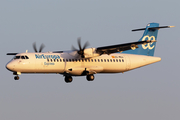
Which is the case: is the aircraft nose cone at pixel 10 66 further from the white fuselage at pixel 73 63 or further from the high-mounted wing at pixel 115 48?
the high-mounted wing at pixel 115 48

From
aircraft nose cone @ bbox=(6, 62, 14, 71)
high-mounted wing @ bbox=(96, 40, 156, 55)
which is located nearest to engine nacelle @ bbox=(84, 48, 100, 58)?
high-mounted wing @ bbox=(96, 40, 156, 55)

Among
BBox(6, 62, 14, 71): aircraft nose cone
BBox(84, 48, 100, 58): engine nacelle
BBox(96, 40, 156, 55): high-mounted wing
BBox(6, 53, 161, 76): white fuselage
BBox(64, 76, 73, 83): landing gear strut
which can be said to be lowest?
BBox(64, 76, 73, 83): landing gear strut

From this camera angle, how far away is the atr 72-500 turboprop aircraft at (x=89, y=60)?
100 ft

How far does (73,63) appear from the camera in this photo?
32.2 meters

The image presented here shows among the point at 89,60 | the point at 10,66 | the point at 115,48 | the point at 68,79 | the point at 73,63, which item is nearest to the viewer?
the point at 10,66

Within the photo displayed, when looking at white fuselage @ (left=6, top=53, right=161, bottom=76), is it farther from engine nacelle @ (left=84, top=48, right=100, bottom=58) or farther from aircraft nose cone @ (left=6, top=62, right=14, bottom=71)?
engine nacelle @ (left=84, top=48, right=100, bottom=58)

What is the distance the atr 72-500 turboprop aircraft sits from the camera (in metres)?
30.6

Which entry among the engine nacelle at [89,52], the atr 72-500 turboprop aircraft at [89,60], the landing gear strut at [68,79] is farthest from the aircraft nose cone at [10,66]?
the engine nacelle at [89,52]

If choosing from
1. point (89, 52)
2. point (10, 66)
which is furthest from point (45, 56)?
point (89, 52)

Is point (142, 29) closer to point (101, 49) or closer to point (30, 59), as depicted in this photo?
point (101, 49)

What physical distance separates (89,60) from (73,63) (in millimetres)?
1598

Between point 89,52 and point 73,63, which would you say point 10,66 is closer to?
point 73,63

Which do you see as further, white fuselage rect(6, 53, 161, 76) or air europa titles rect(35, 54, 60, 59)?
air europa titles rect(35, 54, 60, 59)

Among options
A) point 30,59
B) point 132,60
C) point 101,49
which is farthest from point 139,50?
point 30,59
